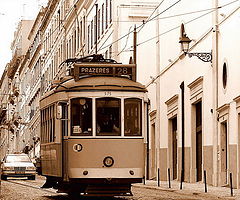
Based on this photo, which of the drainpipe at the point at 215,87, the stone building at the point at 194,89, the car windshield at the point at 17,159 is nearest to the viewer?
the stone building at the point at 194,89

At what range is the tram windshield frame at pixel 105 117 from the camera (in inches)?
877

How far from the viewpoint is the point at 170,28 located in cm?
4784

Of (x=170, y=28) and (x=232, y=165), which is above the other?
(x=170, y=28)

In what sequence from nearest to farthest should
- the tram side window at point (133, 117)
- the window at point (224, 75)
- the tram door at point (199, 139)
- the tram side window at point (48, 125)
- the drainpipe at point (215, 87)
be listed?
the tram side window at point (133, 117)
the tram side window at point (48, 125)
the window at point (224, 75)
the drainpipe at point (215, 87)
the tram door at point (199, 139)

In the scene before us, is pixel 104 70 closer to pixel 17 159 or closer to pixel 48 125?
pixel 48 125

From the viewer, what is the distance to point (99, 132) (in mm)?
22281

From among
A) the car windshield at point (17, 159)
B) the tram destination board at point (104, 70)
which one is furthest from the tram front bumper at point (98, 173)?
the car windshield at point (17, 159)

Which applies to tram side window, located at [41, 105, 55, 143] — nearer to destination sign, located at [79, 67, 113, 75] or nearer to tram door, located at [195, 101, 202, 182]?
destination sign, located at [79, 67, 113, 75]

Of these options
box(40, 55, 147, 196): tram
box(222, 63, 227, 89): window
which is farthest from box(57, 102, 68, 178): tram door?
box(222, 63, 227, 89): window

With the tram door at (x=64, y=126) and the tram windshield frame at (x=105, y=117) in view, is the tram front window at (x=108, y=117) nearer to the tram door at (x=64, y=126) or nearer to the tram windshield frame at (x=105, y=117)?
the tram windshield frame at (x=105, y=117)

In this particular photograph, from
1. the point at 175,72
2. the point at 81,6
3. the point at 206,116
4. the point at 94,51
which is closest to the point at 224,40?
the point at 206,116

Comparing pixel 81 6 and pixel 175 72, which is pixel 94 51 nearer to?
pixel 81 6

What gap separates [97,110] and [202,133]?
62.7 feet

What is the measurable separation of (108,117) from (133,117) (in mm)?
657
